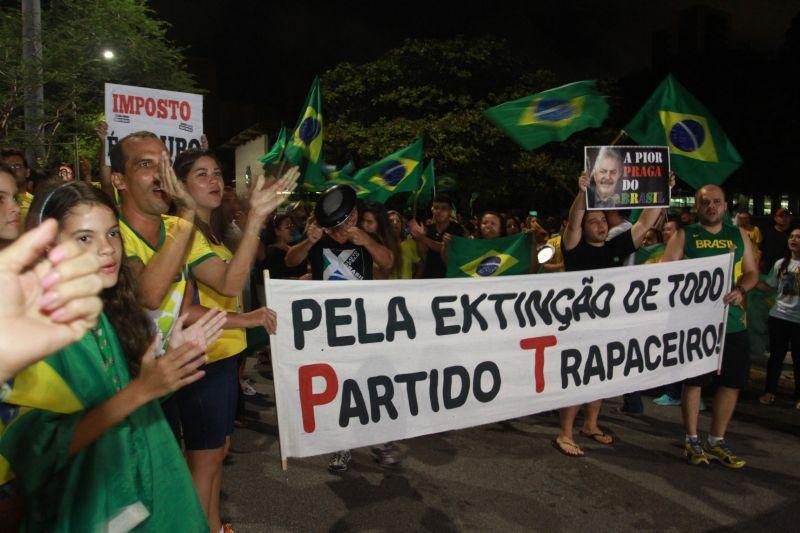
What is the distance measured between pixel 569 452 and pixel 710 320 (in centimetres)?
142

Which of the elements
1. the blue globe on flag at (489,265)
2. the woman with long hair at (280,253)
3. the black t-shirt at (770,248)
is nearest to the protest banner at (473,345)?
the blue globe on flag at (489,265)

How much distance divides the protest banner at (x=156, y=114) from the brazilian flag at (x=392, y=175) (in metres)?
3.32

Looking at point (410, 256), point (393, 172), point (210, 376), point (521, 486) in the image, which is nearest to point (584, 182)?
point (521, 486)

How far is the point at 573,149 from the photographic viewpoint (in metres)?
31.8

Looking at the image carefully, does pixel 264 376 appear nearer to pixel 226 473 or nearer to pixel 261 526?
pixel 226 473

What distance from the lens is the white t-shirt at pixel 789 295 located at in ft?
20.4

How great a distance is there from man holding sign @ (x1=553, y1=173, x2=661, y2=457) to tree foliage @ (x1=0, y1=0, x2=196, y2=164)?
909cm

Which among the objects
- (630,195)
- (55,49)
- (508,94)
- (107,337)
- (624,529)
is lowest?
(624,529)

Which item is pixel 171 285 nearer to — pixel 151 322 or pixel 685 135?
pixel 151 322

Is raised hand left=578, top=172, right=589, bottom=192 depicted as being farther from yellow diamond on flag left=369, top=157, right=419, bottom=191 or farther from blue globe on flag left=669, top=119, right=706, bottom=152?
yellow diamond on flag left=369, top=157, right=419, bottom=191

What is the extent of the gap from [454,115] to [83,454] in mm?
28482

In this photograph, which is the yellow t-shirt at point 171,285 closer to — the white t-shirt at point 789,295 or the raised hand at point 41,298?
the raised hand at point 41,298

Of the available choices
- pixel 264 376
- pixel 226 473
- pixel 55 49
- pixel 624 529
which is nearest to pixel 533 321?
pixel 624 529

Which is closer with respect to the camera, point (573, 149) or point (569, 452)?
point (569, 452)
